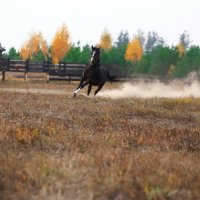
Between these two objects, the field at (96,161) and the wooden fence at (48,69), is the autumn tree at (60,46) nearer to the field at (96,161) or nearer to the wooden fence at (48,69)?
the wooden fence at (48,69)

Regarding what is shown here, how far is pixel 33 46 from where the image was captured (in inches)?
4188

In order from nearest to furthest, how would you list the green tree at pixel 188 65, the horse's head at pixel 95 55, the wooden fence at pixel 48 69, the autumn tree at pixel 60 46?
the horse's head at pixel 95 55 → the wooden fence at pixel 48 69 → the green tree at pixel 188 65 → the autumn tree at pixel 60 46

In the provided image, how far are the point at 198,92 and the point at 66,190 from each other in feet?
94.4

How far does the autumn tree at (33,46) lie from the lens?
106 m

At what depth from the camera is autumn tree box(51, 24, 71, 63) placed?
297 feet

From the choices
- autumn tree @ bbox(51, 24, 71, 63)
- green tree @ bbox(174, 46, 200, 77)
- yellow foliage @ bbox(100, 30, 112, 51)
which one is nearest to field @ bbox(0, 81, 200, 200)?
green tree @ bbox(174, 46, 200, 77)

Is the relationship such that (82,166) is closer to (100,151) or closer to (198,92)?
(100,151)

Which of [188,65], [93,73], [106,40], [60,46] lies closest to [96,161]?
[93,73]

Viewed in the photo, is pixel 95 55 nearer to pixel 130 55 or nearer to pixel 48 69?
pixel 48 69

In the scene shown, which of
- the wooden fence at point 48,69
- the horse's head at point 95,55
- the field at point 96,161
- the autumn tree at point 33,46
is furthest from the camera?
the autumn tree at point 33,46

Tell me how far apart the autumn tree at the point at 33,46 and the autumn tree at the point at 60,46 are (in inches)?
553

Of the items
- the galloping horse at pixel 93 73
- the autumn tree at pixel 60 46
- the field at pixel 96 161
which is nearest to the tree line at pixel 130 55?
the autumn tree at pixel 60 46

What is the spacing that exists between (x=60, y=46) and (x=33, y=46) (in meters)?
17.6

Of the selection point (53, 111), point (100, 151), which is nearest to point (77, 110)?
point (53, 111)
